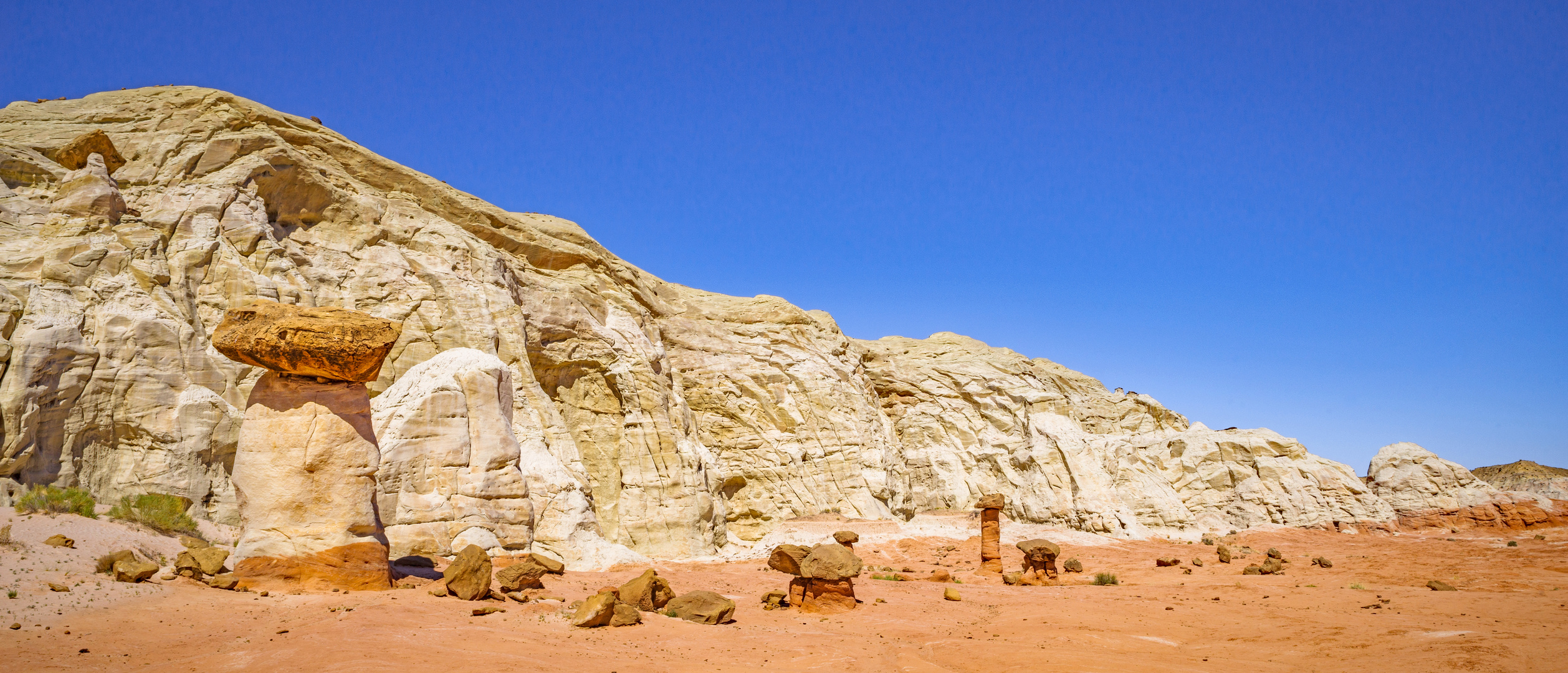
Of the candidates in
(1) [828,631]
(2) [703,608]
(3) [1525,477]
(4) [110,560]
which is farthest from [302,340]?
(3) [1525,477]

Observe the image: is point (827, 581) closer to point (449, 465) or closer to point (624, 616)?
point (624, 616)

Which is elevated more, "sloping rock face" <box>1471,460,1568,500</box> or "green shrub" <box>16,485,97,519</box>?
"sloping rock face" <box>1471,460,1568,500</box>

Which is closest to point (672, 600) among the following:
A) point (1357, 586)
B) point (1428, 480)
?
point (1357, 586)

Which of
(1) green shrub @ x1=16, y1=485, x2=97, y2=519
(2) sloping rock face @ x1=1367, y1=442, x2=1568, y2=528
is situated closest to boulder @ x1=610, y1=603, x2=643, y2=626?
(1) green shrub @ x1=16, y1=485, x2=97, y2=519

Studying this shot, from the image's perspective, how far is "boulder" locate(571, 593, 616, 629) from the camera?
432 inches

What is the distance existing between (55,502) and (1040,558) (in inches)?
781

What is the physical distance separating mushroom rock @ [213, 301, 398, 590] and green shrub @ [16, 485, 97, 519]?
11.5 feet

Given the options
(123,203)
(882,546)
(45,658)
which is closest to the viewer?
(45,658)

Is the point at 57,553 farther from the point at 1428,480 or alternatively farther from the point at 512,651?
the point at 1428,480

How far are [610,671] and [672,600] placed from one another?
4.66 m

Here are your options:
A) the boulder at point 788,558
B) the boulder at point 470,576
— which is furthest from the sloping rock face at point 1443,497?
the boulder at point 470,576

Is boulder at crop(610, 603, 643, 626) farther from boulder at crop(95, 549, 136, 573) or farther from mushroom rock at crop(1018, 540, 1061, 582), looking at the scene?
mushroom rock at crop(1018, 540, 1061, 582)

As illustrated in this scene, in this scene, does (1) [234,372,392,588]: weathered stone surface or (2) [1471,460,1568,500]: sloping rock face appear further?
(2) [1471,460,1568,500]: sloping rock face

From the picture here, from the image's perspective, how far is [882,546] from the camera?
27859 mm
